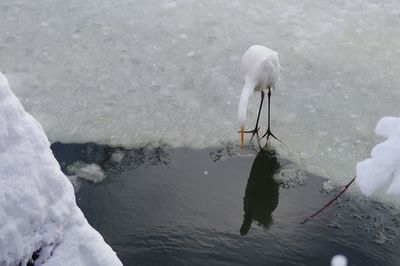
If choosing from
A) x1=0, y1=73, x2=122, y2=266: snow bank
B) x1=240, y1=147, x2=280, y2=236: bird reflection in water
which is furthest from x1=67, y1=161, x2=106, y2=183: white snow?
x1=0, y1=73, x2=122, y2=266: snow bank

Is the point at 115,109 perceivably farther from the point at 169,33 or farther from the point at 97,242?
the point at 97,242

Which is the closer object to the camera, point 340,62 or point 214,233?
point 214,233

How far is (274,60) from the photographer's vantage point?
4.45 metres

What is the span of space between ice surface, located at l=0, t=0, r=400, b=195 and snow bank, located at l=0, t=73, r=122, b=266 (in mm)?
2590

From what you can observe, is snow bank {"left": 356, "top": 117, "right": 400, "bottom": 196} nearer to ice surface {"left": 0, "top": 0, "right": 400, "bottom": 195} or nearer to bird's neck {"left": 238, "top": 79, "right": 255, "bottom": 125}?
bird's neck {"left": 238, "top": 79, "right": 255, "bottom": 125}

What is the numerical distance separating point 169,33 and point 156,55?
18.1 inches

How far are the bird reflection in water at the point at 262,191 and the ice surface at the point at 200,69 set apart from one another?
20 cm

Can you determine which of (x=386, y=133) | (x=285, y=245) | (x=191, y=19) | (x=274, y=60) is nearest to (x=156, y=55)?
(x=191, y=19)

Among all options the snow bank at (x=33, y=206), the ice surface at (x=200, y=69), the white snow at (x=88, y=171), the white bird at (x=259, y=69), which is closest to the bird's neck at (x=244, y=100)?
the white bird at (x=259, y=69)

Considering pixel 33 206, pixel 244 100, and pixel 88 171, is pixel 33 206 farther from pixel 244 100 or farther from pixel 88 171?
pixel 88 171

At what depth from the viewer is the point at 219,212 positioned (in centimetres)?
398

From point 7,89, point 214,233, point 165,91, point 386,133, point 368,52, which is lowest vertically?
point 214,233

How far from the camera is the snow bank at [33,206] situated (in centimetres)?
174

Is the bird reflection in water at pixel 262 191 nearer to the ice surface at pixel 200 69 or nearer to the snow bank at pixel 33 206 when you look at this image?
the ice surface at pixel 200 69
